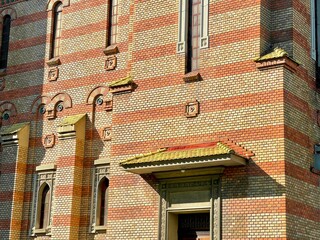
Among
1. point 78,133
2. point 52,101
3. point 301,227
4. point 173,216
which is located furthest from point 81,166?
point 301,227

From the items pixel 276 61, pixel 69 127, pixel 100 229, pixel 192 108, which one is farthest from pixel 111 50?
pixel 276 61

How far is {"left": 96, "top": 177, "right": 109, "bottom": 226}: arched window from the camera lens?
1944cm

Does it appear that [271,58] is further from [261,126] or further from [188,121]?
[188,121]

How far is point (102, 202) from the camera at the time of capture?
19.7 metres

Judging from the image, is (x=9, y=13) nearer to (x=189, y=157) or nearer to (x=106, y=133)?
(x=106, y=133)

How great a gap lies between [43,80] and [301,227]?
432 inches

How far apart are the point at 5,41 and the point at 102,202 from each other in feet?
25.6

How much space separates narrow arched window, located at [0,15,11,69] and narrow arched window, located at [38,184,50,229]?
5259 millimetres

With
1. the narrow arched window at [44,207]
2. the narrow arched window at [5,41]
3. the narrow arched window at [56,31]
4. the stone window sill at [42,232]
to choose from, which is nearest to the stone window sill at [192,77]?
the narrow arched window at [56,31]

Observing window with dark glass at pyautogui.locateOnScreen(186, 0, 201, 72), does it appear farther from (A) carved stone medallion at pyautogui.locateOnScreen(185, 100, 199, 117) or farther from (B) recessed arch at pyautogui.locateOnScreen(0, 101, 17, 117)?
(B) recessed arch at pyautogui.locateOnScreen(0, 101, 17, 117)

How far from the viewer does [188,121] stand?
16.0m

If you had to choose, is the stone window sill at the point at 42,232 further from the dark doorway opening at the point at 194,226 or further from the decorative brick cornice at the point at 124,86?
the dark doorway opening at the point at 194,226

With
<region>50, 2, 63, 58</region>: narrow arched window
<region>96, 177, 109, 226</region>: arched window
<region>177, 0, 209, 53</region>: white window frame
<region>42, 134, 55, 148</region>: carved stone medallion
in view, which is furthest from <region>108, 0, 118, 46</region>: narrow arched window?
<region>96, 177, 109, 226</region>: arched window

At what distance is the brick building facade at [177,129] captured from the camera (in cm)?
1473
